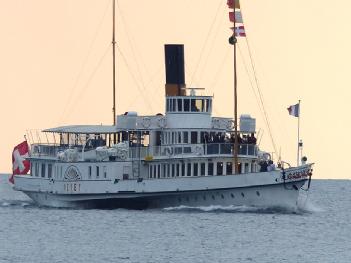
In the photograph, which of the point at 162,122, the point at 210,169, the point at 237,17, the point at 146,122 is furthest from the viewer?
the point at 146,122

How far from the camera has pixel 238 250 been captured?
9469 cm

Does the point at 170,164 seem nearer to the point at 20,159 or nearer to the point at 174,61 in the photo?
the point at 174,61

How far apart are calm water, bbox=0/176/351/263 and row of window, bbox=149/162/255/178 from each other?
244cm

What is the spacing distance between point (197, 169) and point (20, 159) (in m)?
22.0

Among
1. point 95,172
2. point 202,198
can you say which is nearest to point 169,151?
point 202,198

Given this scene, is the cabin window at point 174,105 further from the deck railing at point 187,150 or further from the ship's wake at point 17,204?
the ship's wake at point 17,204

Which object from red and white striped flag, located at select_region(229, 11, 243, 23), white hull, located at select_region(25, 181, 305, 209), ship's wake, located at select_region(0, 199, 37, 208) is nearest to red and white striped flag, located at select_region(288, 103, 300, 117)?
white hull, located at select_region(25, 181, 305, 209)

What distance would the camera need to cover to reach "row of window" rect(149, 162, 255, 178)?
113625mm

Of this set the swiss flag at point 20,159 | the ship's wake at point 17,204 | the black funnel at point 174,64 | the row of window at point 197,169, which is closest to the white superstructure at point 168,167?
the row of window at point 197,169

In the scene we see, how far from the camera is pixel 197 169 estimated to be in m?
114

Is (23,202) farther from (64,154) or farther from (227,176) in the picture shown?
(227,176)

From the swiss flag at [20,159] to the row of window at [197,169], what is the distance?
17.6 m

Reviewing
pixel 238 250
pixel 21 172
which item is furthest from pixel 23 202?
pixel 238 250

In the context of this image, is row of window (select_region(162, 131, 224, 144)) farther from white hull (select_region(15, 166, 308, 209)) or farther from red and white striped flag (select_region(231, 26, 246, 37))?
red and white striped flag (select_region(231, 26, 246, 37))
